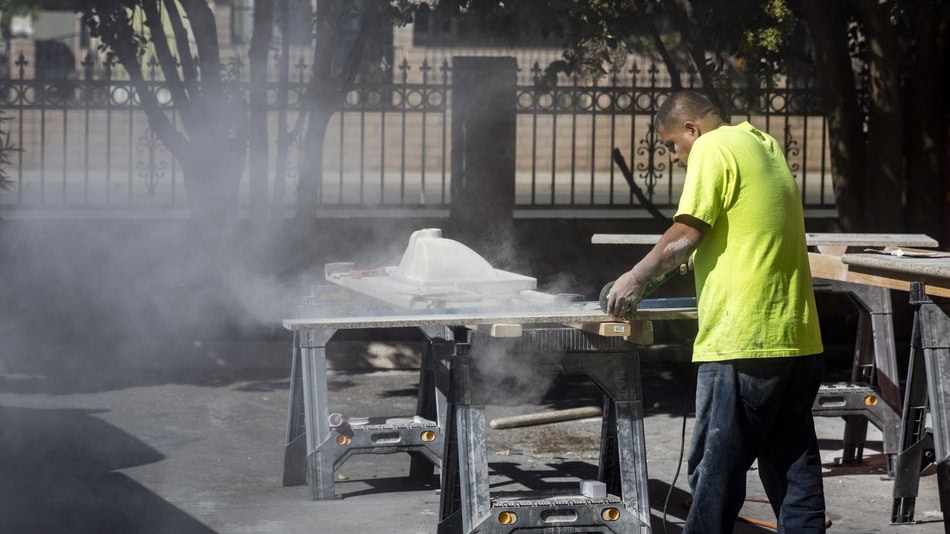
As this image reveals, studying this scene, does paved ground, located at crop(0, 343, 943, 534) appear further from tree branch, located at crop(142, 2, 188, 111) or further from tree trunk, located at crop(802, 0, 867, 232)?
tree branch, located at crop(142, 2, 188, 111)

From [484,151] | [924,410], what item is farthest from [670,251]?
[484,151]

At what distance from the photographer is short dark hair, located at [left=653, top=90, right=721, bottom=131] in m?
4.61

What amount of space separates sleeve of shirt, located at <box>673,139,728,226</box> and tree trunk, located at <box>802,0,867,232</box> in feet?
20.6

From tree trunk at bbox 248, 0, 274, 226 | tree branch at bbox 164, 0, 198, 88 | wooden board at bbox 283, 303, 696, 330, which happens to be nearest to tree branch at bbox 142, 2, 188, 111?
tree branch at bbox 164, 0, 198, 88

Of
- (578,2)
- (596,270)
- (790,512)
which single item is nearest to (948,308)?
(790,512)

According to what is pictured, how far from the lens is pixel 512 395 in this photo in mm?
5082

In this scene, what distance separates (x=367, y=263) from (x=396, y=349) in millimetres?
806

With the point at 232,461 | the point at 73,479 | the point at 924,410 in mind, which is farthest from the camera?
the point at 232,461

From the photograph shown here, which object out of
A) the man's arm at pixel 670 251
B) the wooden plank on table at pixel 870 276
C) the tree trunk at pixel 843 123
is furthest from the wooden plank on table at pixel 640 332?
the tree trunk at pixel 843 123

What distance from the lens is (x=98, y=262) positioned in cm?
1050

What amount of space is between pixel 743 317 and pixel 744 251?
0.78 ft

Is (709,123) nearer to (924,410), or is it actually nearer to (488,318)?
(488,318)

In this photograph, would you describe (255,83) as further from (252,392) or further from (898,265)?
(898,265)

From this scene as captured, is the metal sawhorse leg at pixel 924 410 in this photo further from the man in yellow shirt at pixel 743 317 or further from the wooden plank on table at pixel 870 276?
the man in yellow shirt at pixel 743 317
